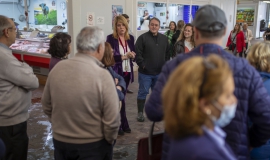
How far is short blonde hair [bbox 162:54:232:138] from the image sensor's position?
3.53ft

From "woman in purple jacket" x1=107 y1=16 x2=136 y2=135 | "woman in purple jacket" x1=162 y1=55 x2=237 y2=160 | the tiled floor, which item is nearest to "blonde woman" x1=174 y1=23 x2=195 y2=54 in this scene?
"woman in purple jacket" x1=107 y1=16 x2=136 y2=135

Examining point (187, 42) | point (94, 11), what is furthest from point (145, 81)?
point (94, 11)

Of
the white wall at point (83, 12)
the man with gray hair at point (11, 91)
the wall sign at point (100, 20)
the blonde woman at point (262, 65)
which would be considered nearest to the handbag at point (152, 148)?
the blonde woman at point (262, 65)

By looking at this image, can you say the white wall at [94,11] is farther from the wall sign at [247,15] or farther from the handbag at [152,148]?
the wall sign at [247,15]

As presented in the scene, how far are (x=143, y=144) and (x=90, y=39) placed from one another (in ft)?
2.87

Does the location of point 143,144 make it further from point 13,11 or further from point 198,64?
point 13,11

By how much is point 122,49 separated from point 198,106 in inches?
135

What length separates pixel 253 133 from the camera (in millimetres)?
1815

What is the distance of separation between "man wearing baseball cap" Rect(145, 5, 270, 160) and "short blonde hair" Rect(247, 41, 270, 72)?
649 mm

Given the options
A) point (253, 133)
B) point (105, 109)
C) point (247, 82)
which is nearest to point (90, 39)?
point (105, 109)

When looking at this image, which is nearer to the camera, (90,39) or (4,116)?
(90,39)

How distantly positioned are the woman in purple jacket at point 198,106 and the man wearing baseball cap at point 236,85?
523mm

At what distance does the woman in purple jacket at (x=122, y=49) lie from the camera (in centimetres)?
434

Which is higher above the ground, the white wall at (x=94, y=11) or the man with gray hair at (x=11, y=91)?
the white wall at (x=94, y=11)
